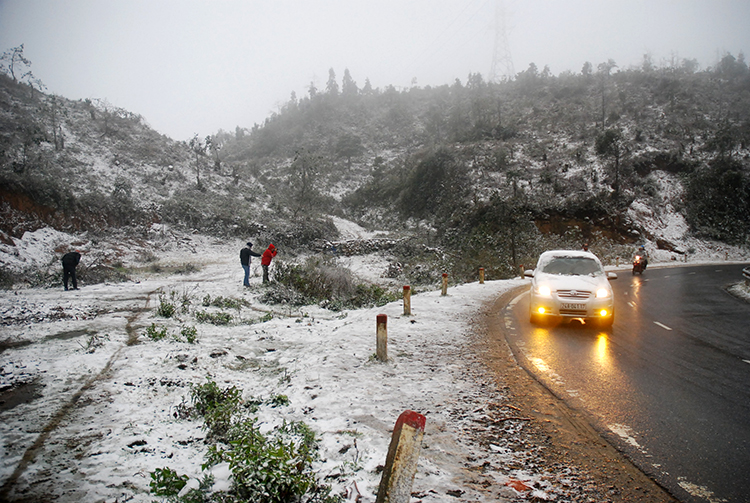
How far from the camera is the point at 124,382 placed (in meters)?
5.24

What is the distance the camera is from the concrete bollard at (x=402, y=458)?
2.26 meters

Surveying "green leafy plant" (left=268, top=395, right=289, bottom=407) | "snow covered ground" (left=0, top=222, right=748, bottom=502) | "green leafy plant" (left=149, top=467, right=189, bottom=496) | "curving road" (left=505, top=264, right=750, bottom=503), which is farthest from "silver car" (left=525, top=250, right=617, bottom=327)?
"green leafy plant" (left=149, top=467, right=189, bottom=496)

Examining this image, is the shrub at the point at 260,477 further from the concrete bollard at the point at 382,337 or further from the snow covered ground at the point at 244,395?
the concrete bollard at the point at 382,337

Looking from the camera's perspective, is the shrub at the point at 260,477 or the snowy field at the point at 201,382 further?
the snowy field at the point at 201,382

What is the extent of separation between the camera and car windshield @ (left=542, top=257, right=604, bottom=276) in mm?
9516

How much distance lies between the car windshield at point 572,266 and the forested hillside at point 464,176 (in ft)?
47.5

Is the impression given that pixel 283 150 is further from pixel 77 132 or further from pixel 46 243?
pixel 46 243

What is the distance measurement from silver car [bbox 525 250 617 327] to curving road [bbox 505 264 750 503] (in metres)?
0.38

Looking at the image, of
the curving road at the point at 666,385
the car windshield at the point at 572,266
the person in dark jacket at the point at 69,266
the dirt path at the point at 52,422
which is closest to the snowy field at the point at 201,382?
the dirt path at the point at 52,422

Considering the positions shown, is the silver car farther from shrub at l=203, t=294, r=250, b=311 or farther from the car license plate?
shrub at l=203, t=294, r=250, b=311

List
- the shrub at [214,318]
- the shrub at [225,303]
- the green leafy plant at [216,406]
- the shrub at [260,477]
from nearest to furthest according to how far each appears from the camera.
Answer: the shrub at [260,477] < the green leafy plant at [216,406] < the shrub at [214,318] < the shrub at [225,303]

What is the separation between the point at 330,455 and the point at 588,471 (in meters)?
2.26

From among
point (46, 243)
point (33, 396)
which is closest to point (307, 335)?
point (33, 396)

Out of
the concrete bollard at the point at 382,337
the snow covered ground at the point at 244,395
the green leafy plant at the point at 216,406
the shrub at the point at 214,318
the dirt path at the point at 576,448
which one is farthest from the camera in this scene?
the shrub at the point at 214,318
